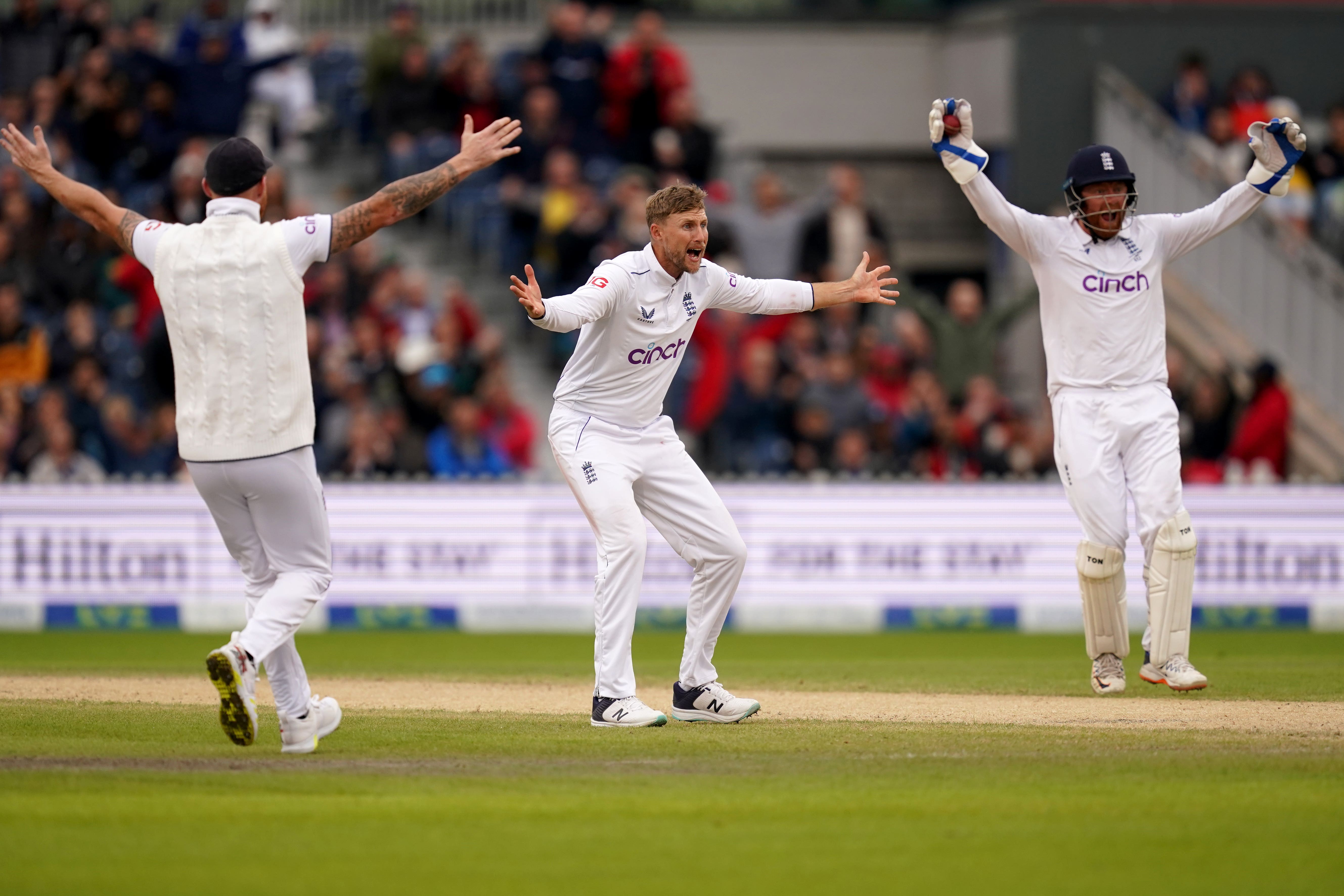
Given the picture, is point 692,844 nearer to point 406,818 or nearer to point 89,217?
point 406,818

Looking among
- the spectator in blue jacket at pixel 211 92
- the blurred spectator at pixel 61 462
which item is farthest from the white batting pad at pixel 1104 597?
the spectator in blue jacket at pixel 211 92

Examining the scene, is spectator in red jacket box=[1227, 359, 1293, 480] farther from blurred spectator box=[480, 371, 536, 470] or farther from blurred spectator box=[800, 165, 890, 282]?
blurred spectator box=[480, 371, 536, 470]

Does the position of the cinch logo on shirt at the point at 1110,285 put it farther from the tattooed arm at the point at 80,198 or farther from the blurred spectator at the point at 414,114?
the blurred spectator at the point at 414,114

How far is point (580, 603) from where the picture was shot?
17.3 m

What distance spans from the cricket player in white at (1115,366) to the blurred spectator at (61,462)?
33.8ft

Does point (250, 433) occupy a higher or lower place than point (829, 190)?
lower

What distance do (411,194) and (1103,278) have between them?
4.38 metres

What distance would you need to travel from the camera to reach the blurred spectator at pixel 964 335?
20.2 metres

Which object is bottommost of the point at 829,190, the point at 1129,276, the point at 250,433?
the point at 250,433

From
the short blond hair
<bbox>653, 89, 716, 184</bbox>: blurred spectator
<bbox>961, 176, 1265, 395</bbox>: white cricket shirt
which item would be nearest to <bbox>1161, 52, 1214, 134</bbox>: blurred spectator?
<bbox>653, 89, 716, 184</bbox>: blurred spectator

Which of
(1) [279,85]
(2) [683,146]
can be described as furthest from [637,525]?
(1) [279,85]

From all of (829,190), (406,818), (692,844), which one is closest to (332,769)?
(406,818)

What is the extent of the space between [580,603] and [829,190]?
20.5 feet

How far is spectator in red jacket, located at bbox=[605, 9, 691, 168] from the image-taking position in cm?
2130
